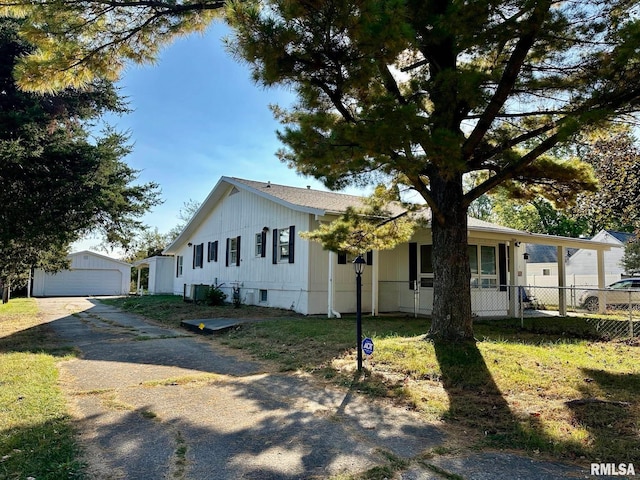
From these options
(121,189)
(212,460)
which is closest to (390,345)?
(212,460)

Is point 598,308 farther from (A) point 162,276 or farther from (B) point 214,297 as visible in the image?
(A) point 162,276

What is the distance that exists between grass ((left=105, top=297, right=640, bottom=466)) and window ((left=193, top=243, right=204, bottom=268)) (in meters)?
11.4

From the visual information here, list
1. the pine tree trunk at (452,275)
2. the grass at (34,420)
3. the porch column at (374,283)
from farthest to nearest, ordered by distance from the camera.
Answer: the porch column at (374,283) → the pine tree trunk at (452,275) → the grass at (34,420)

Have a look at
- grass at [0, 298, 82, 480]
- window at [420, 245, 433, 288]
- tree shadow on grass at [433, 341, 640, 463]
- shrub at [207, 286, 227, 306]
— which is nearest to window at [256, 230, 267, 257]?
shrub at [207, 286, 227, 306]

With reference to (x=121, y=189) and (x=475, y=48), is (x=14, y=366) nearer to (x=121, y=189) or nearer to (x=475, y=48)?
(x=121, y=189)

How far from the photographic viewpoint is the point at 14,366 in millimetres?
6074

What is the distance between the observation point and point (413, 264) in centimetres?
1320

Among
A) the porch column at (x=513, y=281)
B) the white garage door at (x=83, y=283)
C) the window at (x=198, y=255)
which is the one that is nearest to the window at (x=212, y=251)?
the window at (x=198, y=255)

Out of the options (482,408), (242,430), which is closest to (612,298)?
(482,408)

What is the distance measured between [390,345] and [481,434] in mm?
3263

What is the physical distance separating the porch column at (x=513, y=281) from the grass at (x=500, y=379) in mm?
3664

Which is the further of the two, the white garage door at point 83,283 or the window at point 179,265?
the white garage door at point 83,283

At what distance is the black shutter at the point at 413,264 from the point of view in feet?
43.0

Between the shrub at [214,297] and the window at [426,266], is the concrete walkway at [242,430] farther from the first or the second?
the shrub at [214,297]
